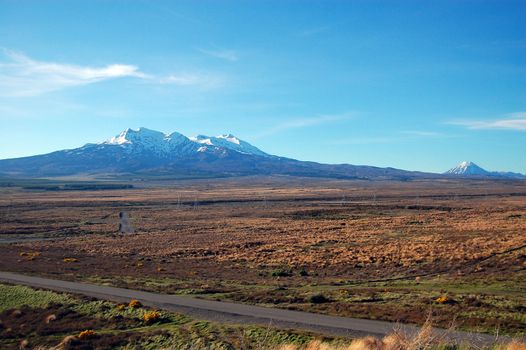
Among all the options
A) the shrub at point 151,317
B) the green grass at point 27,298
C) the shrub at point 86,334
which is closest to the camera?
the shrub at point 86,334

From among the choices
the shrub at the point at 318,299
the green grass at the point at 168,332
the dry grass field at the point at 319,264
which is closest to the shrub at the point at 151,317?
the green grass at the point at 168,332

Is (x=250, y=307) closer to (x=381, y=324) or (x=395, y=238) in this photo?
(x=381, y=324)

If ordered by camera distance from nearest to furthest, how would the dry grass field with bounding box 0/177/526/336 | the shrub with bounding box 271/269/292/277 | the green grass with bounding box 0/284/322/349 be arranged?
the green grass with bounding box 0/284/322/349, the dry grass field with bounding box 0/177/526/336, the shrub with bounding box 271/269/292/277

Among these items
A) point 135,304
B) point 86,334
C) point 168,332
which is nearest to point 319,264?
point 135,304

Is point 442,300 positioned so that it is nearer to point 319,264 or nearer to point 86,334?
point 86,334

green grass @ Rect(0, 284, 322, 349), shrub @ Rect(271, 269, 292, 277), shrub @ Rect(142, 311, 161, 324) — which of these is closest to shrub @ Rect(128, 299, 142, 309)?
green grass @ Rect(0, 284, 322, 349)

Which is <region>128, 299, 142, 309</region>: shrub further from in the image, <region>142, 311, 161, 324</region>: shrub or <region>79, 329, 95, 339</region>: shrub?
<region>79, 329, 95, 339</region>: shrub

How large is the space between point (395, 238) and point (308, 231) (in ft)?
47.0

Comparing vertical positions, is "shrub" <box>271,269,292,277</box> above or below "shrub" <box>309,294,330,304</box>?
below

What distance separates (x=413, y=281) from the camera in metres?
29.1

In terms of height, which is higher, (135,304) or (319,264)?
(135,304)

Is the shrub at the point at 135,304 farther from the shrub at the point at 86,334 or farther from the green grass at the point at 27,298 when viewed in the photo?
the green grass at the point at 27,298

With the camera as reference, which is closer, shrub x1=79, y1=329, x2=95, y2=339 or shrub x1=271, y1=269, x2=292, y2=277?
shrub x1=79, y1=329, x2=95, y2=339

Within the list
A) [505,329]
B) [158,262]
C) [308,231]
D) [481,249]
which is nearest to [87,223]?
[308,231]
